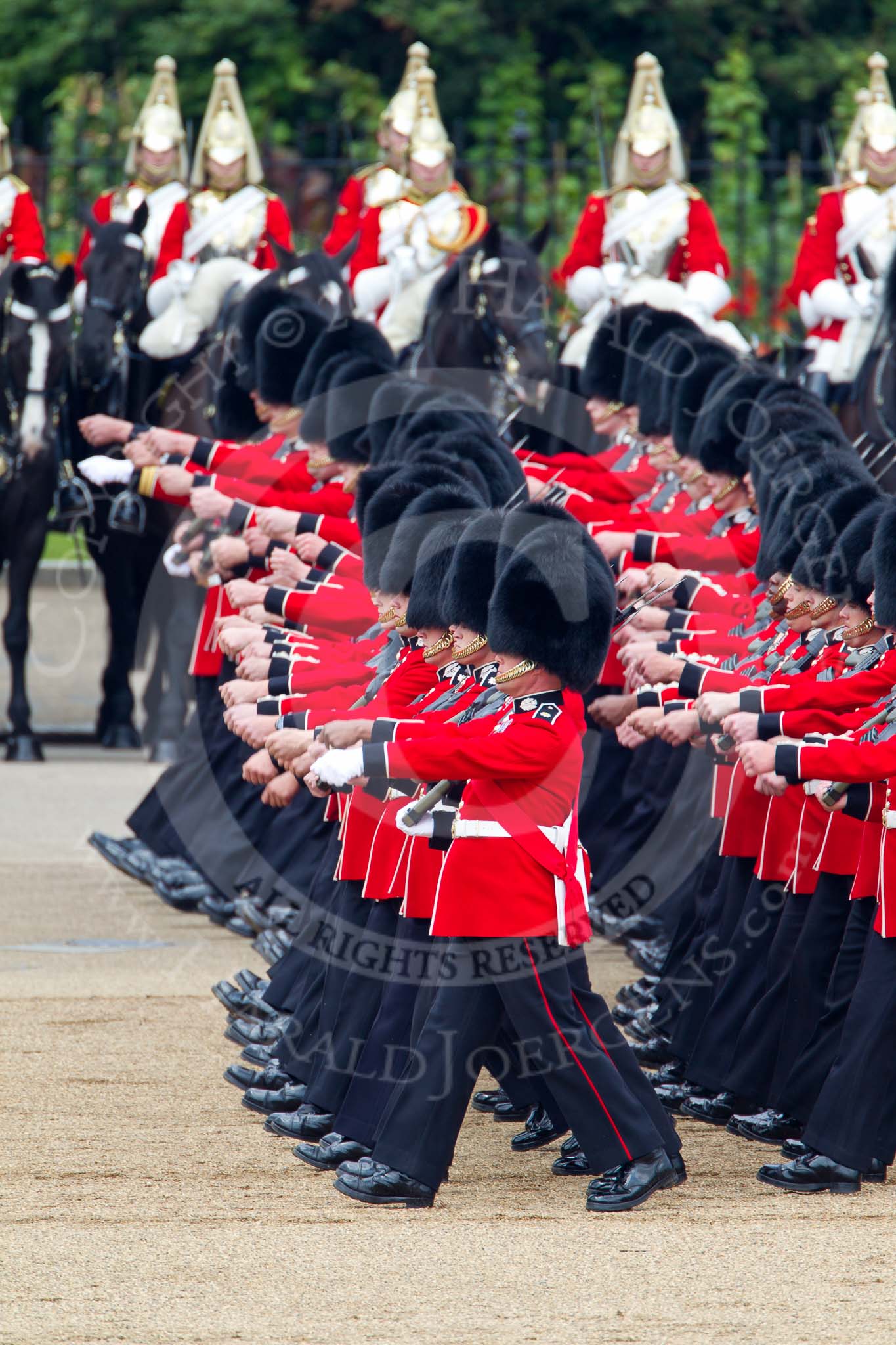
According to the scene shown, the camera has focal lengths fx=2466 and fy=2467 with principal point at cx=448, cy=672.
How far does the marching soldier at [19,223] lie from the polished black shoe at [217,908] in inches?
169

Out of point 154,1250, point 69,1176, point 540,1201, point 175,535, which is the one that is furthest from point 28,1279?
point 175,535

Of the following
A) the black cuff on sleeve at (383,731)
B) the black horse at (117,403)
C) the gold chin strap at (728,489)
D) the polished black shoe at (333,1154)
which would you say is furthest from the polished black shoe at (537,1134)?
the black horse at (117,403)

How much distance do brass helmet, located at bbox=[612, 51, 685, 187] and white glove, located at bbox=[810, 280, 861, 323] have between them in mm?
894

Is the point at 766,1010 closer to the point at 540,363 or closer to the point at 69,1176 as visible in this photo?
the point at 69,1176

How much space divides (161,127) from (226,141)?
0.30 m

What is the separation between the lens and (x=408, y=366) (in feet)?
27.7

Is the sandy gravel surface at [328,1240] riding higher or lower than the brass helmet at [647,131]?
lower

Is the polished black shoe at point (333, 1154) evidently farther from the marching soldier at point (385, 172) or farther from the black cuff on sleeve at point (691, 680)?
the marching soldier at point (385, 172)

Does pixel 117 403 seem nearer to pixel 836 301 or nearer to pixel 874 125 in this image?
pixel 836 301

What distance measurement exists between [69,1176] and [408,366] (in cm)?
466

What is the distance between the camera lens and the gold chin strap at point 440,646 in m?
4.56

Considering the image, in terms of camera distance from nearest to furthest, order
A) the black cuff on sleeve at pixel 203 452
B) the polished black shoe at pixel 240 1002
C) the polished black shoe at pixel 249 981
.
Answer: the polished black shoe at pixel 240 1002, the polished black shoe at pixel 249 981, the black cuff on sleeve at pixel 203 452

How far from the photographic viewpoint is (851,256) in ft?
32.8

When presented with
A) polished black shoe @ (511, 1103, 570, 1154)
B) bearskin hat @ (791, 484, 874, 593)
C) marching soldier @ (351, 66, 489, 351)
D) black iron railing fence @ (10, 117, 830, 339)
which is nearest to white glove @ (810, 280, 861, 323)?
marching soldier @ (351, 66, 489, 351)
